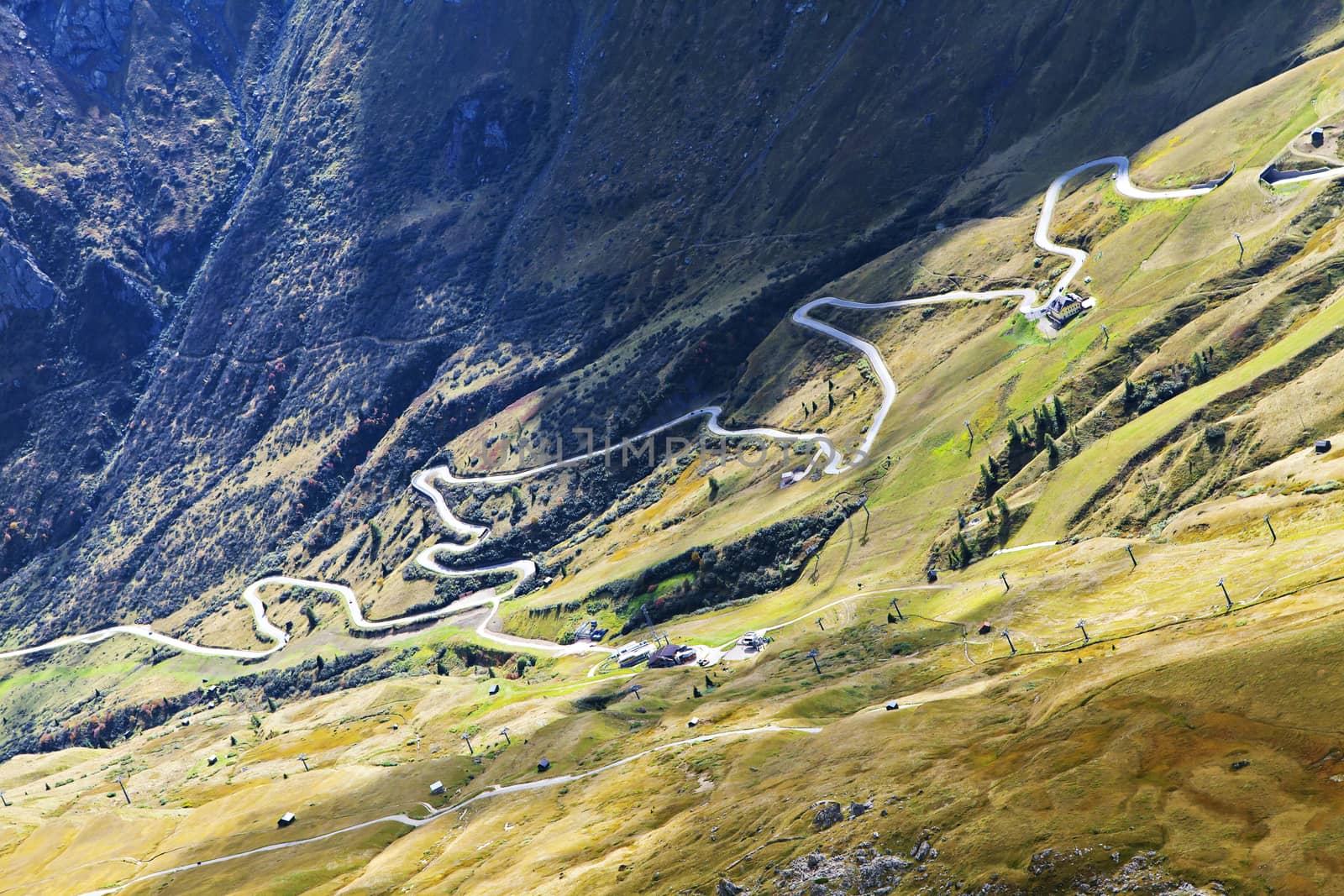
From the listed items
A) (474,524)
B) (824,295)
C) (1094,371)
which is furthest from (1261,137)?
(474,524)

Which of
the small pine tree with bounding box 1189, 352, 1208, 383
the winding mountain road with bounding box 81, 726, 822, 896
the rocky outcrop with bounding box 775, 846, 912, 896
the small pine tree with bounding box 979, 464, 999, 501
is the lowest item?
the winding mountain road with bounding box 81, 726, 822, 896

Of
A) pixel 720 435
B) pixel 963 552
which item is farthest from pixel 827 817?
pixel 720 435

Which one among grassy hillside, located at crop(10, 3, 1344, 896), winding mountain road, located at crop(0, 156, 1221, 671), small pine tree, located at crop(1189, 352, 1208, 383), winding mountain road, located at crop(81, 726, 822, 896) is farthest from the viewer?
winding mountain road, located at crop(0, 156, 1221, 671)

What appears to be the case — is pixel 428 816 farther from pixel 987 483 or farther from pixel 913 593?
pixel 987 483

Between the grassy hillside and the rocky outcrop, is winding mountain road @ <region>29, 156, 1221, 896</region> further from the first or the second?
the rocky outcrop

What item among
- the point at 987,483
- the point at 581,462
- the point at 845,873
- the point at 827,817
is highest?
the point at 581,462

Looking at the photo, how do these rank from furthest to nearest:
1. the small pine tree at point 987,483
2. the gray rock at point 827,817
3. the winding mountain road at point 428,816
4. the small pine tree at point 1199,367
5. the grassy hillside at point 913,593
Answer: the small pine tree at point 987,483 → the small pine tree at point 1199,367 → the winding mountain road at point 428,816 → the gray rock at point 827,817 → the grassy hillside at point 913,593

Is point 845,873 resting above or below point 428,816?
above

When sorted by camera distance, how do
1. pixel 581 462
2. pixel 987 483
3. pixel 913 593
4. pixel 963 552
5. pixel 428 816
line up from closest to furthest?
pixel 428 816, pixel 913 593, pixel 963 552, pixel 987 483, pixel 581 462

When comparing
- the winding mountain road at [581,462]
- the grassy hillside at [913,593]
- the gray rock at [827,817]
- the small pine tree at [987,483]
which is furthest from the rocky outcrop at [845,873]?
the small pine tree at [987,483]

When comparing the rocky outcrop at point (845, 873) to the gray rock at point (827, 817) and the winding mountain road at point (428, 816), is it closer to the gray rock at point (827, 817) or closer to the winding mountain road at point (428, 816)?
→ the gray rock at point (827, 817)

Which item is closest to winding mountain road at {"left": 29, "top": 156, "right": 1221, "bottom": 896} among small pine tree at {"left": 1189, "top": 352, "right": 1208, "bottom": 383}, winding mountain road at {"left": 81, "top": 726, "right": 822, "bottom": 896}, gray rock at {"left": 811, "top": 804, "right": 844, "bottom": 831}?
winding mountain road at {"left": 81, "top": 726, "right": 822, "bottom": 896}

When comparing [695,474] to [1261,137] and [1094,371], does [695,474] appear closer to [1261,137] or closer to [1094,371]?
[1094,371]
